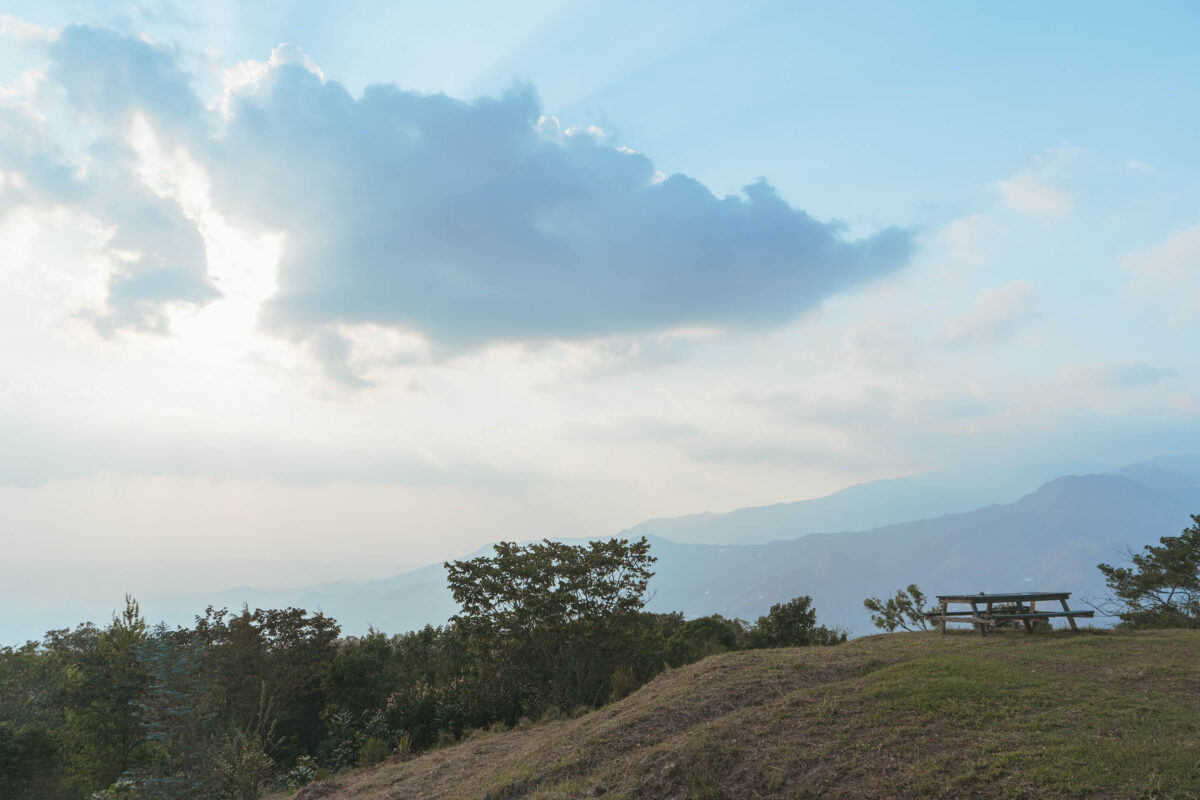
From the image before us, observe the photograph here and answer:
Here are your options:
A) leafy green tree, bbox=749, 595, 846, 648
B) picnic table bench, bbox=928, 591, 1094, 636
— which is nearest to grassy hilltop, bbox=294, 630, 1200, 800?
picnic table bench, bbox=928, 591, 1094, 636

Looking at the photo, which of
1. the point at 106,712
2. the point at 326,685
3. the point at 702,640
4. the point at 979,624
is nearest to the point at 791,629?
the point at 702,640

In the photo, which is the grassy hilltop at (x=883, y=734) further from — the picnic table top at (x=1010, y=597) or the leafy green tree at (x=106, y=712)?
the leafy green tree at (x=106, y=712)

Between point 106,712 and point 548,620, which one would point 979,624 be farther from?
point 106,712

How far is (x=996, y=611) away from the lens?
50.7 ft

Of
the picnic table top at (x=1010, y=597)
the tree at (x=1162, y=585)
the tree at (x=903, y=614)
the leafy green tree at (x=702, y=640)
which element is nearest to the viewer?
the picnic table top at (x=1010, y=597)

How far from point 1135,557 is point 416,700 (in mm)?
26120

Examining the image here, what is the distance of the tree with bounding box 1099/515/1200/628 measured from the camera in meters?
21.6

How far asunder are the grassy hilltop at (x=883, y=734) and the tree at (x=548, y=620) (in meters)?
4.06

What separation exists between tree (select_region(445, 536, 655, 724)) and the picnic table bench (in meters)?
7.42

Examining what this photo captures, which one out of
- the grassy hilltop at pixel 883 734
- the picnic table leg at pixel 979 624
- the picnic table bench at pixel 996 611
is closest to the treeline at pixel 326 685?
the grassy hilltop at pixel 883 734

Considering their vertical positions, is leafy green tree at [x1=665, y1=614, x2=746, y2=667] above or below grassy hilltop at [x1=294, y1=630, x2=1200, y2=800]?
below

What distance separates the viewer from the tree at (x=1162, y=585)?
70.7ft

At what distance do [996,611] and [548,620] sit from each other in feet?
37.4

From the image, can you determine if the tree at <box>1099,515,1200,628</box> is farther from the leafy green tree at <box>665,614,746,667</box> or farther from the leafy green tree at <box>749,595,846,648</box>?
the leafy green tree at <box>665,614,746,667</box>
